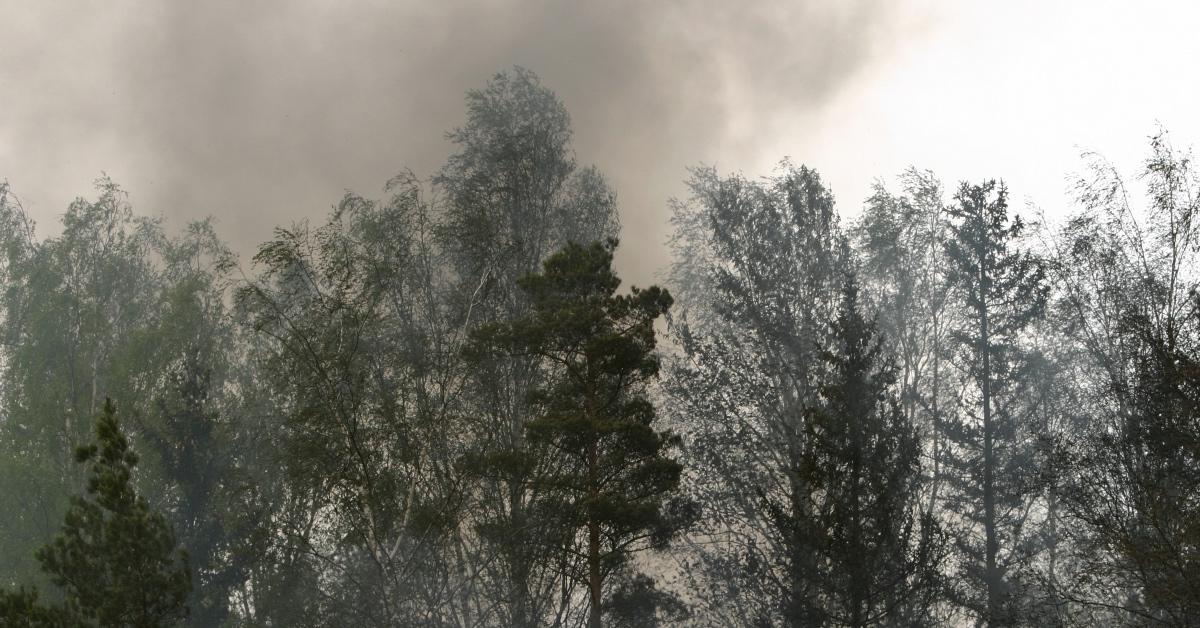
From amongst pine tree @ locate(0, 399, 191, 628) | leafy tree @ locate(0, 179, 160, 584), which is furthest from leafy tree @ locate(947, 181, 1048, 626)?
leafy tree @ locate(0, 179, 160, 584)

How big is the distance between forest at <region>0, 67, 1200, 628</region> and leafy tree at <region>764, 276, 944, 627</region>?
0.16 feet

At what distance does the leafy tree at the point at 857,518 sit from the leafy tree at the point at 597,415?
2.69 meters

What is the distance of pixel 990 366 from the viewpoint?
64.5 feet

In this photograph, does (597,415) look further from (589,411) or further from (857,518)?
(857,518)

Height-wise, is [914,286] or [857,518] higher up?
[914,286]

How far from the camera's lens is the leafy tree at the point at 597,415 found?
48.6ft

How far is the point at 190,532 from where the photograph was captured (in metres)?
20.8

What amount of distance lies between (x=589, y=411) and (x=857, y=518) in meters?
5.25

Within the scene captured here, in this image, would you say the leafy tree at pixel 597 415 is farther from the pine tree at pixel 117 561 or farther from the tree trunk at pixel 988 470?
the tree trunk at pixel 988 470

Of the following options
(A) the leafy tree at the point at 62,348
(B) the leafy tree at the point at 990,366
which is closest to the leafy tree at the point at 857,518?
(B) the leafy tree at the point at 990,366

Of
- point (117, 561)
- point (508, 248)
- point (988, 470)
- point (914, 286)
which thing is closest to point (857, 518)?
point (988, 470)

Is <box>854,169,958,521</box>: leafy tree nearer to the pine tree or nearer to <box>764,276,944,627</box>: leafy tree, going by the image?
<box>764,276,944,627</box>: leafy tree

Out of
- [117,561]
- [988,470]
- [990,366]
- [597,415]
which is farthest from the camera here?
[990,366]

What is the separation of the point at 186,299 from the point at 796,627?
19177mm
